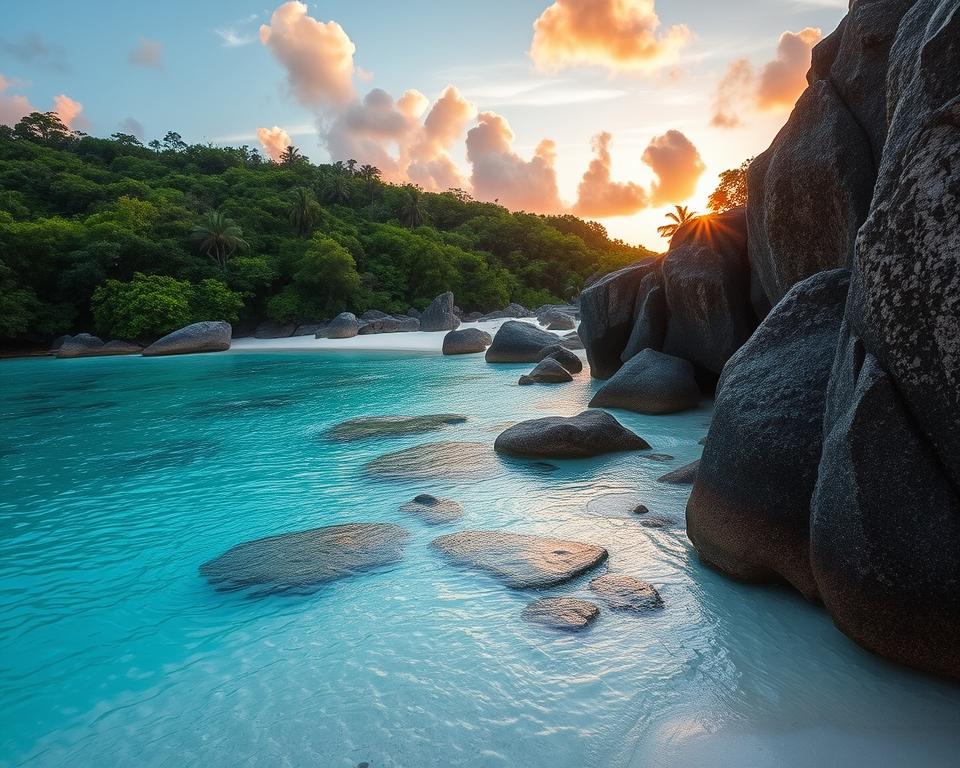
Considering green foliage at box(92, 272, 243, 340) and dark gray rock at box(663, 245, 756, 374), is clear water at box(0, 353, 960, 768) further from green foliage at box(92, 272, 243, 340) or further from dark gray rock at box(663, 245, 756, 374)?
green foliage at box(92, 272, 243, 340)

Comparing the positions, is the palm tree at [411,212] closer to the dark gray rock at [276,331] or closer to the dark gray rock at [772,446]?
the dark gray rock at [276,331]

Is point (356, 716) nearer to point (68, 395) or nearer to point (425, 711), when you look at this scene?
point (425, 711)

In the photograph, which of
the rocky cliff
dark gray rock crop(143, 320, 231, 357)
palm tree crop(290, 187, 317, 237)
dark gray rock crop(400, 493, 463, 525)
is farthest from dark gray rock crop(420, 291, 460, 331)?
the rocky cliff

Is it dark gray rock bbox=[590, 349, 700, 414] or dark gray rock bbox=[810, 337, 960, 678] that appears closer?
dark gray rock bbox=[810, 337, 960, 678]

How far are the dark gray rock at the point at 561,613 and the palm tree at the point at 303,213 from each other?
52471 millimetres

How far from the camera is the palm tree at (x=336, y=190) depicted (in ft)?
211

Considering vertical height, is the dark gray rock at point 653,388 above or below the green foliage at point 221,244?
below

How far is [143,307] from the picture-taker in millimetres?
36344

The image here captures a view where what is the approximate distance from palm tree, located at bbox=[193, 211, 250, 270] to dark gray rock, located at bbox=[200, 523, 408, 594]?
42400mm

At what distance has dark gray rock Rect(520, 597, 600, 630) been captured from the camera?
13.4ft

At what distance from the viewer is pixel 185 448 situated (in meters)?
10.9

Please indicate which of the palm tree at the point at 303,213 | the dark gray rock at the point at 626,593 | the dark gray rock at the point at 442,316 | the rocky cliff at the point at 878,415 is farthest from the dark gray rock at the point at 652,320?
the palm tree at the point at 303,213

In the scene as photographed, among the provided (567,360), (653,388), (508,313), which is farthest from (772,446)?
(508,313)

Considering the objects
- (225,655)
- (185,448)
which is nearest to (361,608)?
(225,655)
